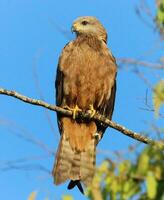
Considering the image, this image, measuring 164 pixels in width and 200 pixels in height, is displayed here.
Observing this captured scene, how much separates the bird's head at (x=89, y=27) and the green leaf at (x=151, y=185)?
5585 millimetres

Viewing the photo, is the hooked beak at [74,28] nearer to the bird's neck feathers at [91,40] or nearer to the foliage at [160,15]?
the bird's neck feathers at [91,40]

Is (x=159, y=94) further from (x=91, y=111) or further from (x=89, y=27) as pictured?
(x=89, y=27)

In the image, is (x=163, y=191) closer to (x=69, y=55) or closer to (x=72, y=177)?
(x=72, y=177)

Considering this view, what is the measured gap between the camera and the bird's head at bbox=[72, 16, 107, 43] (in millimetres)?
7705

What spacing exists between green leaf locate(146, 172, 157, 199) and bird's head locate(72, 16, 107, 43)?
5.58m

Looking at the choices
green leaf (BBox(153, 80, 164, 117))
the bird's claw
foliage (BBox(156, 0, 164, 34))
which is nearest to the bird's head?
the bird's claw

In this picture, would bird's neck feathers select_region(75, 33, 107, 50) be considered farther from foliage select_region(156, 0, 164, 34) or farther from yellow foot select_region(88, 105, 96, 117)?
foliage select_region(156, 0, 164, 34)

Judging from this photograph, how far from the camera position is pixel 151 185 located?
210 centimetres

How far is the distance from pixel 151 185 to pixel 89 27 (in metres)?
5.97

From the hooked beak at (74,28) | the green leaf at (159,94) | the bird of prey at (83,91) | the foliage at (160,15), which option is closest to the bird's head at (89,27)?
the hooked beak at (74,28)

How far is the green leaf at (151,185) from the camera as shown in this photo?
2.09m

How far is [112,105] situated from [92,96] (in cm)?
37

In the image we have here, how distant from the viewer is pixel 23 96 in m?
5.09

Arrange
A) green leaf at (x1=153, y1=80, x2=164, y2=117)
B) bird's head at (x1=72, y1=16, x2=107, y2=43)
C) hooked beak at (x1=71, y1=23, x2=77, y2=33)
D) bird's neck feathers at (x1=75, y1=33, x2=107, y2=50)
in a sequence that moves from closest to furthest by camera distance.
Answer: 1. green leaf at (x1=153, y1=80, x2=164, y2=117)
2. bird's neck feathers at (x1=75, y1=33, x2=107, y2=50)
3. bird's head at (x1=72, y1=16, x2=107, y2=43)
4. hooked beak at (x1=71, y1=23, x2=77, y2=33)
